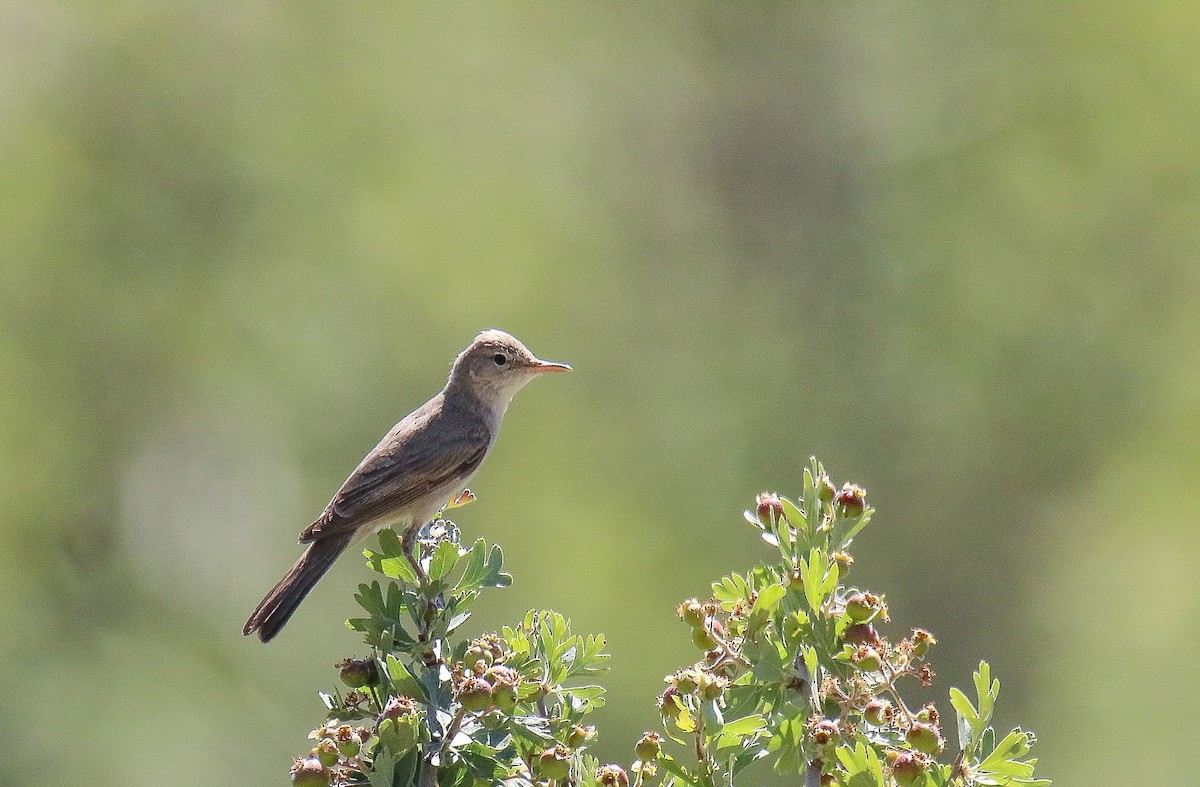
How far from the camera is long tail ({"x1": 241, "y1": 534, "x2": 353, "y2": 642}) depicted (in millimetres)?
4879

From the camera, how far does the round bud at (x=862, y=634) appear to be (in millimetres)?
2891

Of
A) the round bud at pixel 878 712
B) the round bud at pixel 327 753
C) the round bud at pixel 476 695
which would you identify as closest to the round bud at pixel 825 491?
the round bud at pixel 878 712

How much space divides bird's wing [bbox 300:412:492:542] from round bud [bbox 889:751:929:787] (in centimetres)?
298

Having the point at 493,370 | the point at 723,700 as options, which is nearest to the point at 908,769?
the point at 723,700

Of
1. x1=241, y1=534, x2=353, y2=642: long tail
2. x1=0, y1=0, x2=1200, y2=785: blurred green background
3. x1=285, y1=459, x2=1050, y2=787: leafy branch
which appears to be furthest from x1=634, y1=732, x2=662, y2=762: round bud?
x1=0, y1=0, x2=1200, y2=785: blurred green background

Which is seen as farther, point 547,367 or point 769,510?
point 547,367

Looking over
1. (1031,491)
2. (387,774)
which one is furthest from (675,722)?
(1031,491)

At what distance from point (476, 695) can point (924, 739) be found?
2.99 ft

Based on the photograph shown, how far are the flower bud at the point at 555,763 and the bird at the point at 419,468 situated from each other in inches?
77.3

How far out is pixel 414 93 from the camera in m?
20.1

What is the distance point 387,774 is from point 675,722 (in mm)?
619

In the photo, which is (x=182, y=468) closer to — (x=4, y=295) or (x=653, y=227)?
(x=4, y=295)

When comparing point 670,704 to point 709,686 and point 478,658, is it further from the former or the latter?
point 478,658

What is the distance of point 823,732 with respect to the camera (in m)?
2.74
